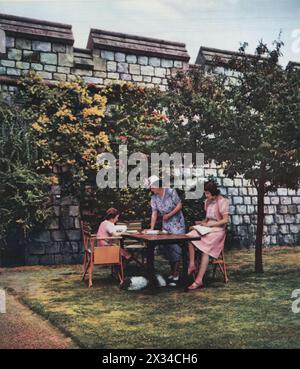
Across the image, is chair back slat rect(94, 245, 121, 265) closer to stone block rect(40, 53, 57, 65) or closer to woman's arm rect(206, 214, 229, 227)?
woman's arm rect(206, 214, 229, 227)

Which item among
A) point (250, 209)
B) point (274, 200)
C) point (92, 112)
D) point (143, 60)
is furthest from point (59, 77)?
point (274, 200)

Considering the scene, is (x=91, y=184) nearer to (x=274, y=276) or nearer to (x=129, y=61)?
(x=129, y=61)

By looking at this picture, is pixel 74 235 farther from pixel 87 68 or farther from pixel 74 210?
pixel 87 68

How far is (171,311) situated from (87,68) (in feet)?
20.6

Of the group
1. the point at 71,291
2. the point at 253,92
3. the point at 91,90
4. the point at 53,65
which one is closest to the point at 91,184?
the point at 91,90

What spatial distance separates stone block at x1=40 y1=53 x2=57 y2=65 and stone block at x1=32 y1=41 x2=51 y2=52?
109 millimetres

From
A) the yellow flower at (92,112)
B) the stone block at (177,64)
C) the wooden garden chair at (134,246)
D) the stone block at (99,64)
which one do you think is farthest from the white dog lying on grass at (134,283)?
the stone block at (177,64)

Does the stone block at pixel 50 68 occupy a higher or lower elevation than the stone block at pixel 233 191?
higher

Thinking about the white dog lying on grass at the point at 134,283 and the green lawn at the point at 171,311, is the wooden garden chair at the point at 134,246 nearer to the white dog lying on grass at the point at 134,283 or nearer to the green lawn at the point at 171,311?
the green lawn at the point at 171,311

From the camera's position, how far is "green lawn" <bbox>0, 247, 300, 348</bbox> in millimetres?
3875

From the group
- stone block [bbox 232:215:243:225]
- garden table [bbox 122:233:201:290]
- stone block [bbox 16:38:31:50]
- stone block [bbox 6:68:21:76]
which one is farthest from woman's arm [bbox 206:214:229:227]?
stone block [bbox 16:38:31:50]

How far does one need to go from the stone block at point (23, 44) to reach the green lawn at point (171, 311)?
4761mm

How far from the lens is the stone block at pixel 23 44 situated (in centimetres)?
881
